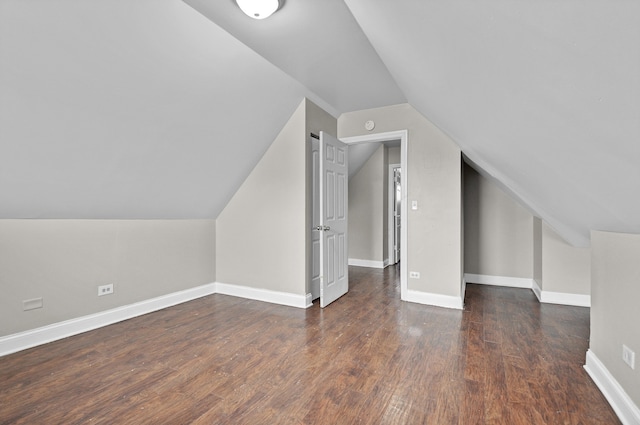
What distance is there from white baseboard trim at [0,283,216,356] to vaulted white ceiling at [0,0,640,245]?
0.97m

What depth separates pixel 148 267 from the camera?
3488 millimetres

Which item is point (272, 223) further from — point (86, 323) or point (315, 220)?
point (86, 323)

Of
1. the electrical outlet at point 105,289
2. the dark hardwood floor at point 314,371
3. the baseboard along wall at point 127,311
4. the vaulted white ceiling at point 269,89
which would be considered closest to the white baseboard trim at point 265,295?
the baseboard along wall at point 127,311

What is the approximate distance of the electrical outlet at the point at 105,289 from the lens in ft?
10.0

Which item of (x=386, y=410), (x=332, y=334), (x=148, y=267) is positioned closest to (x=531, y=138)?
(x=386, y=410)

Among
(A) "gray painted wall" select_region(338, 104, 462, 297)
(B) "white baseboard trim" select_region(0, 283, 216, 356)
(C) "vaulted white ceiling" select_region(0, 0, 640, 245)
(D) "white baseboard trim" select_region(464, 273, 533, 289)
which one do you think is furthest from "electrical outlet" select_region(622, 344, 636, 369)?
(B) "white baseboard trim" select_region(0, 283, 216, 356)

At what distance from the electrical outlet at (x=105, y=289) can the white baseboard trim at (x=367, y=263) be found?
14.0 ft

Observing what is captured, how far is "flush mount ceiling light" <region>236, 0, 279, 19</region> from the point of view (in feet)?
6.34

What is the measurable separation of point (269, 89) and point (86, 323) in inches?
114

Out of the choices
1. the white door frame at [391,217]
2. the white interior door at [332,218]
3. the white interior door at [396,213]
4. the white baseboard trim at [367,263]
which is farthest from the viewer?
the white interior door at [396,213]

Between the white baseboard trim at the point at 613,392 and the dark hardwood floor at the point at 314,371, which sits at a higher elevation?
the white baseboard trim at the point at 613,392

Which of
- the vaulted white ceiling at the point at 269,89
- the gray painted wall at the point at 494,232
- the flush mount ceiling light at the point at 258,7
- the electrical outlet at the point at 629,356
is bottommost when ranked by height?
the electrical outlet at the point at 629,356

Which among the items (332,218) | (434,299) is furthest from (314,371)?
(434,299)

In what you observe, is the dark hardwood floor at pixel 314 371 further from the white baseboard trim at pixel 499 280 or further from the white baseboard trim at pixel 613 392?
the white baseboard trim at pixel 499 280
